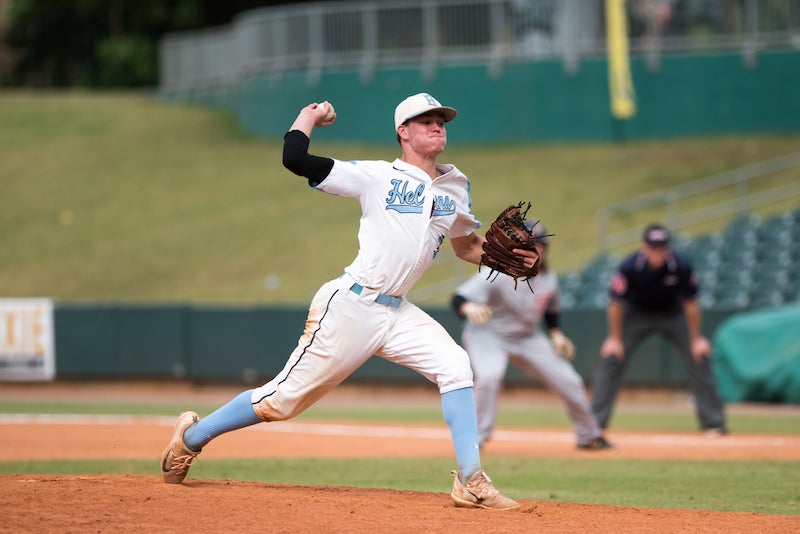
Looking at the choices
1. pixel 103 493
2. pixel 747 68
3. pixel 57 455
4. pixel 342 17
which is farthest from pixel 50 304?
pixel 747 68

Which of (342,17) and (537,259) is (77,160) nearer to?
(342,17)

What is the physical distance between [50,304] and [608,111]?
14508 mm

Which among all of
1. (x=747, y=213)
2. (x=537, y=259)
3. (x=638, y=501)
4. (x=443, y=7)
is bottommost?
(x=638, y=501)

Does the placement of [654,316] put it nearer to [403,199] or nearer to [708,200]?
[403,199]

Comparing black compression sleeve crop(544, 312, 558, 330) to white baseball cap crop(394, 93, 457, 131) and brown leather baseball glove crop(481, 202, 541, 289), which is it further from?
white baseball cap crop(394, 93, 457, 131)

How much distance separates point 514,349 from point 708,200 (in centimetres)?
1497

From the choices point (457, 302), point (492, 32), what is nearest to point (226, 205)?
point (492, 32)

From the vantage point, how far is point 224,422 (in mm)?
6801

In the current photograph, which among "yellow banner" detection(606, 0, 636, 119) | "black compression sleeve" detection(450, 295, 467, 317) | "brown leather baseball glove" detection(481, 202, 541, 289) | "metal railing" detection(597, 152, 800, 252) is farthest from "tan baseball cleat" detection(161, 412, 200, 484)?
"yellow banner" detection(606, 0, 636, 119)

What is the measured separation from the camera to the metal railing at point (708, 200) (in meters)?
23.2

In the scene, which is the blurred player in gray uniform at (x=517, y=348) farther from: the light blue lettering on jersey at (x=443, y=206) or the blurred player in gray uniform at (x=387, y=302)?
the blurred player in gray uniform at (x=387, y=302)

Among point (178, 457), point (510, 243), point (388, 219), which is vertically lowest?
point (178, 457)

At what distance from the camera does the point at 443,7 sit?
28688 mm

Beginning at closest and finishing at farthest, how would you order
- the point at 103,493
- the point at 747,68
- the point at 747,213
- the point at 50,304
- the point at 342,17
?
1. the point at 103,493
2. the point at 50,304
3. the point at 747,213
4. the point at 747,68
5. the point at 342,17
